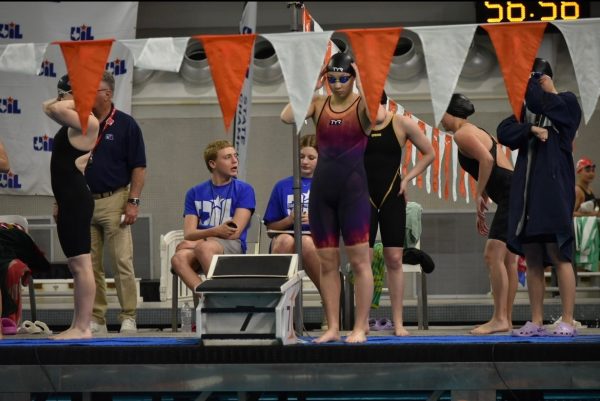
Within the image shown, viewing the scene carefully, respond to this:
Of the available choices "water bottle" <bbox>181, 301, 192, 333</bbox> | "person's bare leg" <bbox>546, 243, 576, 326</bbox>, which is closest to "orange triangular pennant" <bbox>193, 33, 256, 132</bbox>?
"person's bare leg" <bbox>546, 243, 576, 326</bbox>

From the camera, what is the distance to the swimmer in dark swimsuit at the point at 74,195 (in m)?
5.88

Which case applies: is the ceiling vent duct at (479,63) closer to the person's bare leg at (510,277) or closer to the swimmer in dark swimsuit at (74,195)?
the person's bare leg at (510,277)

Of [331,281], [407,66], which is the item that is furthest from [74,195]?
[407,66]

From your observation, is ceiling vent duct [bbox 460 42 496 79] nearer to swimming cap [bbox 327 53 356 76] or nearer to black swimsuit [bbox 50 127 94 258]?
swimming cap [bbox 327 53 356 76]

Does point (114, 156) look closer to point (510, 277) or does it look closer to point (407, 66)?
point (510, 277)

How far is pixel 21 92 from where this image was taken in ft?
38.5

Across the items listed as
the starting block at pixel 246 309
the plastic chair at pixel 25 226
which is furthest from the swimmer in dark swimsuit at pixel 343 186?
the plastic chair at pixel 25 226

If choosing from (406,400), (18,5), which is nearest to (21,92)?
(18,5)

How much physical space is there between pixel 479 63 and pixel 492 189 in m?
5.46

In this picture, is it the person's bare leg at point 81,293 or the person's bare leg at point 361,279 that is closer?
the person's bare leg at point 361,279

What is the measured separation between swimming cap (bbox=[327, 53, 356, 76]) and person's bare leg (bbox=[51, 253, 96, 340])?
5.64 feet

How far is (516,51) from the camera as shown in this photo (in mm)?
5523

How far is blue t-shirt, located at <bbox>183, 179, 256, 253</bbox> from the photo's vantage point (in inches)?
277

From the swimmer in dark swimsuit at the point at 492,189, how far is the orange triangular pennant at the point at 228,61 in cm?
132
